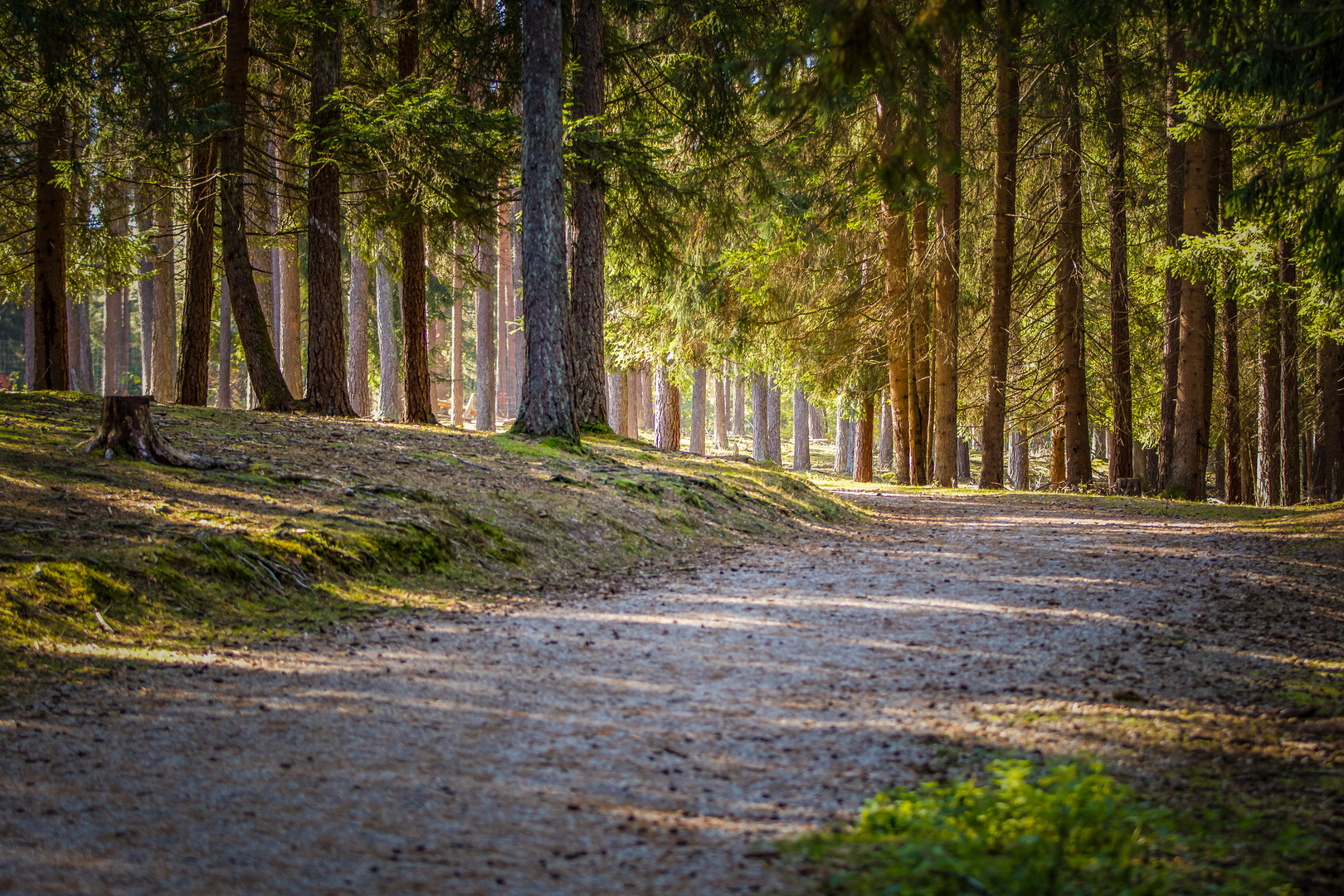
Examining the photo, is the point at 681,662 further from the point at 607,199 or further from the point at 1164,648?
the point at 607,199

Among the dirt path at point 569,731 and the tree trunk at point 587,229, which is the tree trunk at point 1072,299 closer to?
the tree trunk at point 587,229

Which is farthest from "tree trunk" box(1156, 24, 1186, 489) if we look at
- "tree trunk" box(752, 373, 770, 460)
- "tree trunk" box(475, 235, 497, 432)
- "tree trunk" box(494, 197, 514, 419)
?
"tree trunk" box(494, 197, 514, 419)

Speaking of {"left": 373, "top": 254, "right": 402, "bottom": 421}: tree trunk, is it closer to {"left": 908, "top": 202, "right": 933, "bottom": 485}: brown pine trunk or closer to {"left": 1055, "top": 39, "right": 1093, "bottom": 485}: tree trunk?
{"left": 908, "top": 202, "right": 933, "bottom": 485}: brown pine trunk

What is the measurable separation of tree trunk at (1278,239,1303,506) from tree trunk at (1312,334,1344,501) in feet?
1.84

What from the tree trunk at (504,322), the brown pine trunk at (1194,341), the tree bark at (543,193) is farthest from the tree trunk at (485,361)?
the brown pine trunk at (1194,341)

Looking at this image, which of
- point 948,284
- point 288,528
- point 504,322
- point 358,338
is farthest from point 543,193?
point 504,322

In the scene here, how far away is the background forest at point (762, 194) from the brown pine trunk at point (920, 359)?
9cm

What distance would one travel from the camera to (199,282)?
12227 mm

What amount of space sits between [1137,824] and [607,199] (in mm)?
13365

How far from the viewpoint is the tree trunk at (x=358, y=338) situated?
1958 cm

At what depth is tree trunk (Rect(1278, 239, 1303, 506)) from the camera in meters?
16.4

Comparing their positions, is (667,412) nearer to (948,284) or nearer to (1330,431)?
(948,284)

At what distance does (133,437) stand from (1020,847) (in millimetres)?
7848

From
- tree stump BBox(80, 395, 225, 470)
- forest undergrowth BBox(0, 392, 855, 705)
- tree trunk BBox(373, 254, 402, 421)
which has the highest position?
tree trunk BBox(373, 254, 402, 421)
